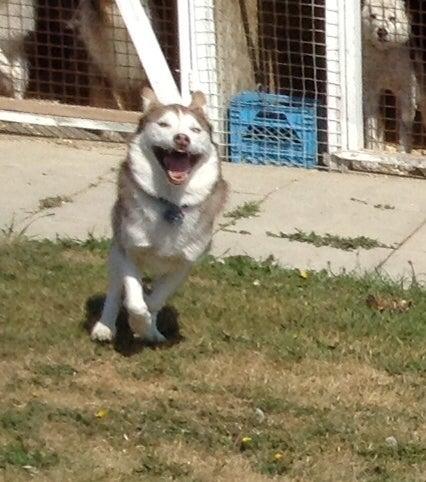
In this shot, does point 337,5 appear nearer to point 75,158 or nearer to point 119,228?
point 75,158

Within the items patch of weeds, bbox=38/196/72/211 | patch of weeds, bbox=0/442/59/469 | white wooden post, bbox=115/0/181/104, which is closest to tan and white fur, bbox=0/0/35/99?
white wooden post, bbox=115/0/181/104

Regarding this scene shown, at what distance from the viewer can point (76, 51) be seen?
1023cm

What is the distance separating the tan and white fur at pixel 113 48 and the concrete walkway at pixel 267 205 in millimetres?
746

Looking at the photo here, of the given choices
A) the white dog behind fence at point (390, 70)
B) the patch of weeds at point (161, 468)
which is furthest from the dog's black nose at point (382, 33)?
the patch of weeds at point (161, 468)

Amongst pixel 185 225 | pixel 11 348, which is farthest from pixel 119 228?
pixel 11 348

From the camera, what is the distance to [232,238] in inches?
298

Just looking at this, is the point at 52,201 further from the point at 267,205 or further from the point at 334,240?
the point at 334,240

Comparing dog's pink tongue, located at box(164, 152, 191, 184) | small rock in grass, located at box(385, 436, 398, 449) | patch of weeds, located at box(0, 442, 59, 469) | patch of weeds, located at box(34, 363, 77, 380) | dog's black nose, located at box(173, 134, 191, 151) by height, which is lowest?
small rock in grass, located at box(385, 436, 398, 449)

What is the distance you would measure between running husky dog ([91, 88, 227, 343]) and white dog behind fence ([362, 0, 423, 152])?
3720 mm

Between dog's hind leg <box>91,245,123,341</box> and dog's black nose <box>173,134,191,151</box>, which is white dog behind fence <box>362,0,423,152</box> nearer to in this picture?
dog's hind leg <box>91,245,123,341</box>

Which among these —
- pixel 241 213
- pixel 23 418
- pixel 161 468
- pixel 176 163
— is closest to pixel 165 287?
pixel 176 163

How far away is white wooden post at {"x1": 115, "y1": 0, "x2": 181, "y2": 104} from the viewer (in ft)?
29.5

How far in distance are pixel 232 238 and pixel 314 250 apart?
0.45 meters

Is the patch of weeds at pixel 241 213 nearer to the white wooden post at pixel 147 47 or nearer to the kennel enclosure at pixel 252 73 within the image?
the kennel enclosure at pixel 252 73
